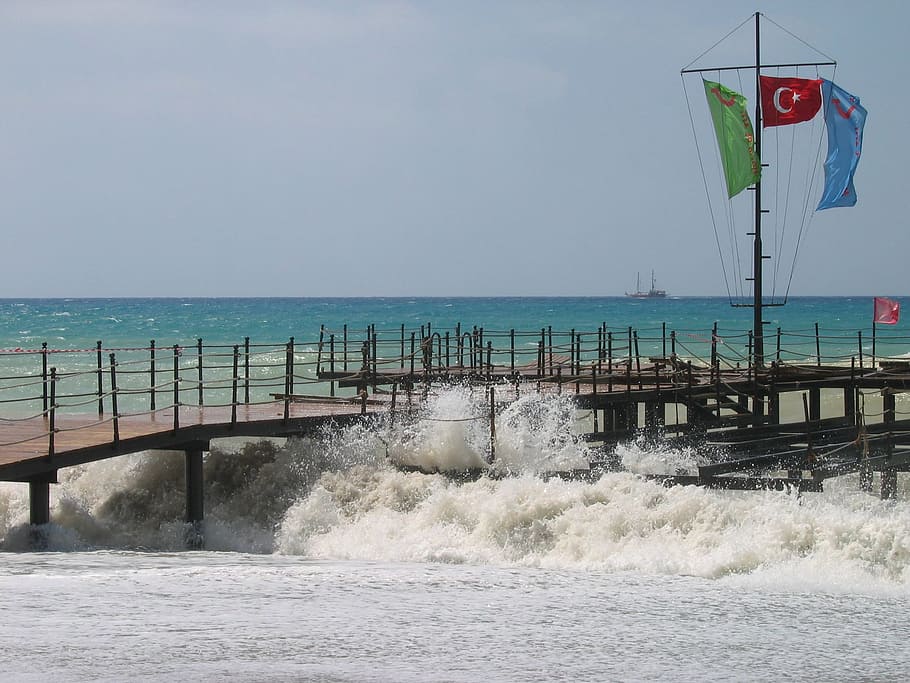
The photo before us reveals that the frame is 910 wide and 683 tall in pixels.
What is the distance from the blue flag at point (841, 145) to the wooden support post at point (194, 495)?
15153 mm

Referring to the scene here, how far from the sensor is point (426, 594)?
1158 centimetres

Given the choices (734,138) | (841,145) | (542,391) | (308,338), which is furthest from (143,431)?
(308,338)

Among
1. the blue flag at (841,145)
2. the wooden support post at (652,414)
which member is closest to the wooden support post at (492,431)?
the wooden support post at (652,414)

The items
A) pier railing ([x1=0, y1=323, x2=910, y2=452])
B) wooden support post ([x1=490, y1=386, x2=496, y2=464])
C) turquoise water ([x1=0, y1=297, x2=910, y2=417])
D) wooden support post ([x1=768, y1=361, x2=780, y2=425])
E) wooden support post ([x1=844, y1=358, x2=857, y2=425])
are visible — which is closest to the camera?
wooden support post ([x1=490, y1=386, x2=496, y2=464])

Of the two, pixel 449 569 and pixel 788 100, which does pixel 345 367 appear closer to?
pixel 788 100

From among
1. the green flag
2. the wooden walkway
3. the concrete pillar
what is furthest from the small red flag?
the concrete pillar

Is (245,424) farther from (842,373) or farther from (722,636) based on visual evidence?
(842,373)

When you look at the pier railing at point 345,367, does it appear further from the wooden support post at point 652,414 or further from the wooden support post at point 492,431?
the wooden support post at point 492,431

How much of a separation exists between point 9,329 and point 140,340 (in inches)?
907

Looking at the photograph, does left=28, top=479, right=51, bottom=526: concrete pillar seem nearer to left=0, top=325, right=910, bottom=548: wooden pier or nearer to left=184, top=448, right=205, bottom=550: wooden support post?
left=0, top=325, right=910, bottom=548: wooden pier

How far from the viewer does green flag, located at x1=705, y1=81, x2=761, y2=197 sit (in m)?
25.5

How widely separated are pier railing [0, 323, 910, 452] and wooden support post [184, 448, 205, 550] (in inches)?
26.5

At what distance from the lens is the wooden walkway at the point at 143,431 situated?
1430cm

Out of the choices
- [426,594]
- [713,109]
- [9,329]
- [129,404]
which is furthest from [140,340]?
[426,594]
